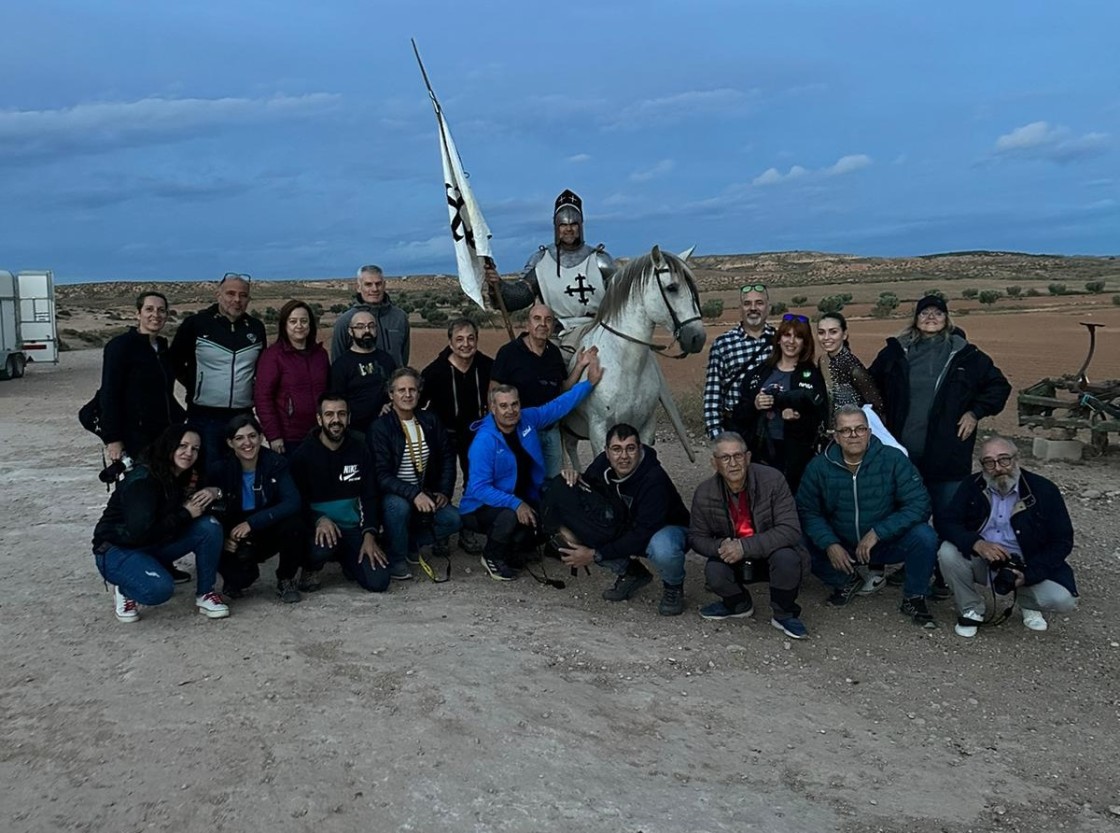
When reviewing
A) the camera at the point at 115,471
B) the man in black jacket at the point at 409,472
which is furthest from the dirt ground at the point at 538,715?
the camera at the point at 115,471

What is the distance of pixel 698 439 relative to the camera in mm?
11883

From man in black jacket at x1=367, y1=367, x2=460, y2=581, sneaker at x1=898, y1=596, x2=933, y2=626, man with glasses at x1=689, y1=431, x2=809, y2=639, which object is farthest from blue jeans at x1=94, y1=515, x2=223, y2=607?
sneaker at x1=898, y1=596, x2=933, y2=626

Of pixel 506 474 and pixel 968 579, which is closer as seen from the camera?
pixel 968 579

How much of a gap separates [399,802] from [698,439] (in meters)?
8.66

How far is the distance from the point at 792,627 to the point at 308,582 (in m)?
3.04

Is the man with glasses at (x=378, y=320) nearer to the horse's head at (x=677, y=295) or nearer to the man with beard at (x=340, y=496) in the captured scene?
the man with beard at (x=340, y=496)

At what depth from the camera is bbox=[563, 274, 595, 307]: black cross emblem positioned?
7723 mm

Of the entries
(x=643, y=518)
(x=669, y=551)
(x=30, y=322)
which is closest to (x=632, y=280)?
(x=643, y=518)

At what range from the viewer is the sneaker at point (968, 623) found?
5516 mm

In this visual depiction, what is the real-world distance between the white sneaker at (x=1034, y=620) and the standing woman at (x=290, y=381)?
4.60 meters

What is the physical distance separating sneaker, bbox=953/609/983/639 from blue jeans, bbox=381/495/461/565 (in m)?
3.20

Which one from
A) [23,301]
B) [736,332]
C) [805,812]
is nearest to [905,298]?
[23,301]

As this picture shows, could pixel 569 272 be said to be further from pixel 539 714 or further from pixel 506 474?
pixel 539 714

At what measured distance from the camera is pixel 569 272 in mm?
7738
